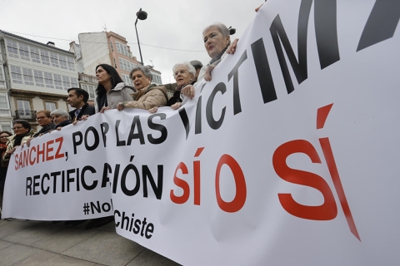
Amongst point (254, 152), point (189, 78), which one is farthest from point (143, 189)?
point (189, 78)

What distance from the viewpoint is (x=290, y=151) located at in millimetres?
987

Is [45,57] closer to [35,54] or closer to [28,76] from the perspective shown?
[35,54]

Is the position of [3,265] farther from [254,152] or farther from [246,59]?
[246,59]

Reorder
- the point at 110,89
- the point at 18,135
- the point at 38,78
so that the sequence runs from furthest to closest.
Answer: the point at 38,78 → the point at 18,135 → the point at 110,89

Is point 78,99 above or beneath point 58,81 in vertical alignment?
beneath

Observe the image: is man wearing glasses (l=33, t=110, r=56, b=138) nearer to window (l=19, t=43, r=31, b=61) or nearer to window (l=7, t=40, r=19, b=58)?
window (l=7, t=40, r=19, b=58)

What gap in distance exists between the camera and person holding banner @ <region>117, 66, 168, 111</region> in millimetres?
2186

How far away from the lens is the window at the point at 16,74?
75.1 feet

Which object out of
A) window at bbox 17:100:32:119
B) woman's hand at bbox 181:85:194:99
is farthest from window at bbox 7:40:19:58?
woman's hand at bbox 181:85:194:99

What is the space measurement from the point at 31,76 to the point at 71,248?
29764 millimetres

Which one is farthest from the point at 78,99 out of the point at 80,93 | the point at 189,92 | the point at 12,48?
the point at 12,48

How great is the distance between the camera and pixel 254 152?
1.12 meters

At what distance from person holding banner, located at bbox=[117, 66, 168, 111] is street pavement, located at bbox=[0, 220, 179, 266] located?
4.34 ft

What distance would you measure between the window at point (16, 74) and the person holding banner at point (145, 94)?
92.8ft
